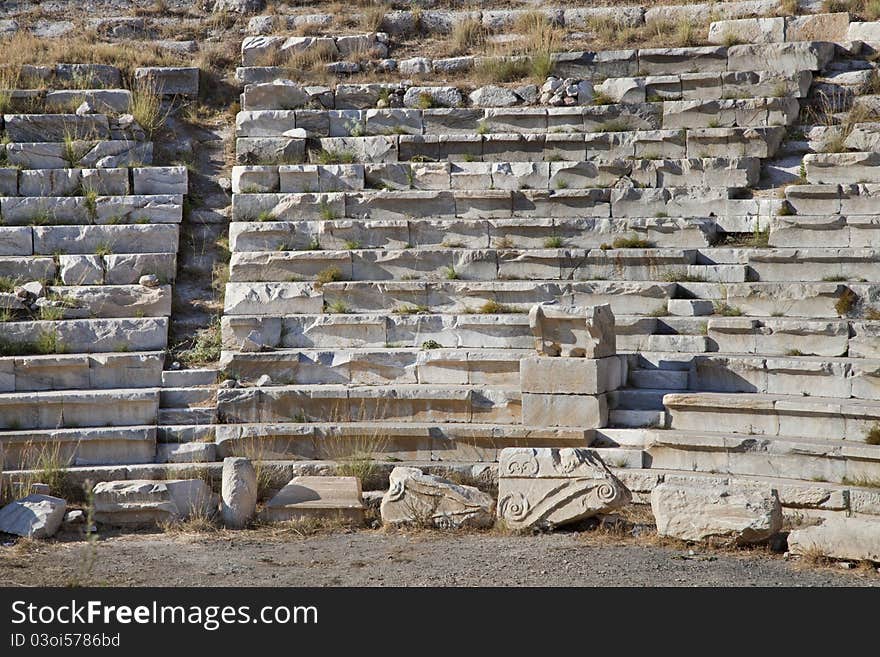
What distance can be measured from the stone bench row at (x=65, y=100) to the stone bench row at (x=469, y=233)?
2.74 metres

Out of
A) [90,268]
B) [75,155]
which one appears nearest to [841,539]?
[90,268]

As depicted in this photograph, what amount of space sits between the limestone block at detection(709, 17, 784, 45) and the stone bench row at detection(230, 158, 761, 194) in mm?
Answer: 2685

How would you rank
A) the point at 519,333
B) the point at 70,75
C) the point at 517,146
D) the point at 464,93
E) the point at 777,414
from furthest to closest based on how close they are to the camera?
the point at 70,75 < the point at 464,93 < the point at 517,146 < the point at 519,333 < the point at 777,414

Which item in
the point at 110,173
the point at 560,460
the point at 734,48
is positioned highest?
the point at 734,48

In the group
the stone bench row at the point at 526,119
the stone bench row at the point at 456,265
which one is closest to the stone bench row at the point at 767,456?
the stone bench row at the point at 456,265

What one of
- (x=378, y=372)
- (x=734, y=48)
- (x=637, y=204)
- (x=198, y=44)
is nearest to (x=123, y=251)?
(x=378, y=372)

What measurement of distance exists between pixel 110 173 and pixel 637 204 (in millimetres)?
6207

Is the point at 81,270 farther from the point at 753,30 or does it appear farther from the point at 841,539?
the point at 753,30

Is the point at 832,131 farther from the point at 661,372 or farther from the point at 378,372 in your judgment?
the point at 378,372

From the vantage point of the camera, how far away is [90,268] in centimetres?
1311

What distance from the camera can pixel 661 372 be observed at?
11.3 m

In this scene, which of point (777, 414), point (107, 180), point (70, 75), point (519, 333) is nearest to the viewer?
point (777, 414)

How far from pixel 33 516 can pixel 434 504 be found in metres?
3.29

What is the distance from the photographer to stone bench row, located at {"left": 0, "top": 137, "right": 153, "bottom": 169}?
47.0 ft
